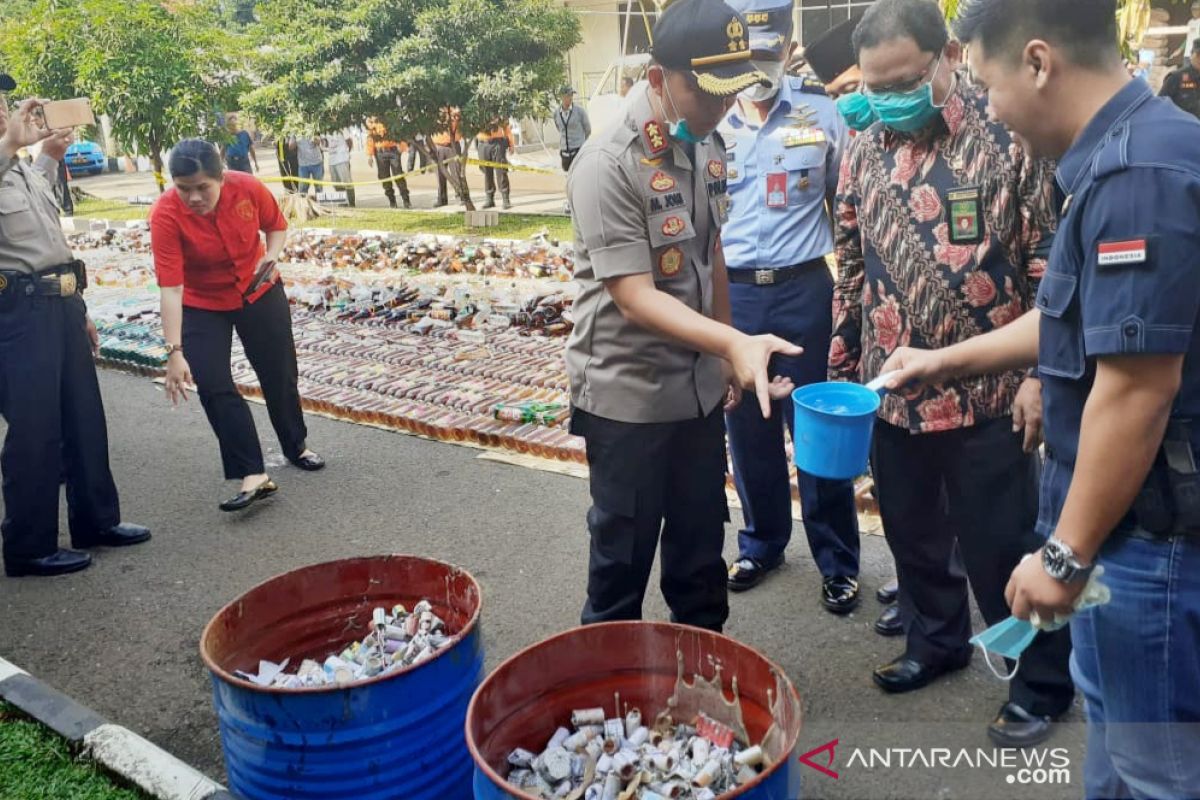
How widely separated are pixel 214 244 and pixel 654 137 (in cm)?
316

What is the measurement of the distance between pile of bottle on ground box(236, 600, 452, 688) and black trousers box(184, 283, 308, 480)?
8.61ft

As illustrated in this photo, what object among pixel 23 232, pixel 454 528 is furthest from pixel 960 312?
pixel 23 232

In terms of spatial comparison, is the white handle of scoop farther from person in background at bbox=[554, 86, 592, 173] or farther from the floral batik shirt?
person in background at bbox=[554, 86, 592, 173]

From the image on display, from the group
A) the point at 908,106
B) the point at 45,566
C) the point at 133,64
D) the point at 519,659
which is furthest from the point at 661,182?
the point at 133,64

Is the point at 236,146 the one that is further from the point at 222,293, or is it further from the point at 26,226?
the point at 26,226

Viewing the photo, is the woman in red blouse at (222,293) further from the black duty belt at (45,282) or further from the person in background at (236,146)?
the person in background at (236,146)

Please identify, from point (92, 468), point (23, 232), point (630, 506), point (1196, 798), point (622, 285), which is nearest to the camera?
point (1196, 798)

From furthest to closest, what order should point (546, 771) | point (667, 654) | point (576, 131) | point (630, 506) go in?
point (576, 131)
point (630, 506)
point (667, 654)
point (546, 771)

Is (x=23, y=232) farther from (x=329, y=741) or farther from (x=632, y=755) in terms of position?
(x=632, y=755)

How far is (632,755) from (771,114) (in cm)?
246

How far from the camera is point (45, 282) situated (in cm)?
444

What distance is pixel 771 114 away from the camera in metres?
3.78

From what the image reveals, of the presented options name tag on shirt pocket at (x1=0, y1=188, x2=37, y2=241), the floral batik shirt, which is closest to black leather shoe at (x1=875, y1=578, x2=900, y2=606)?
the floral batik shirt

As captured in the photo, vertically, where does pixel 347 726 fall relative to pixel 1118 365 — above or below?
below
